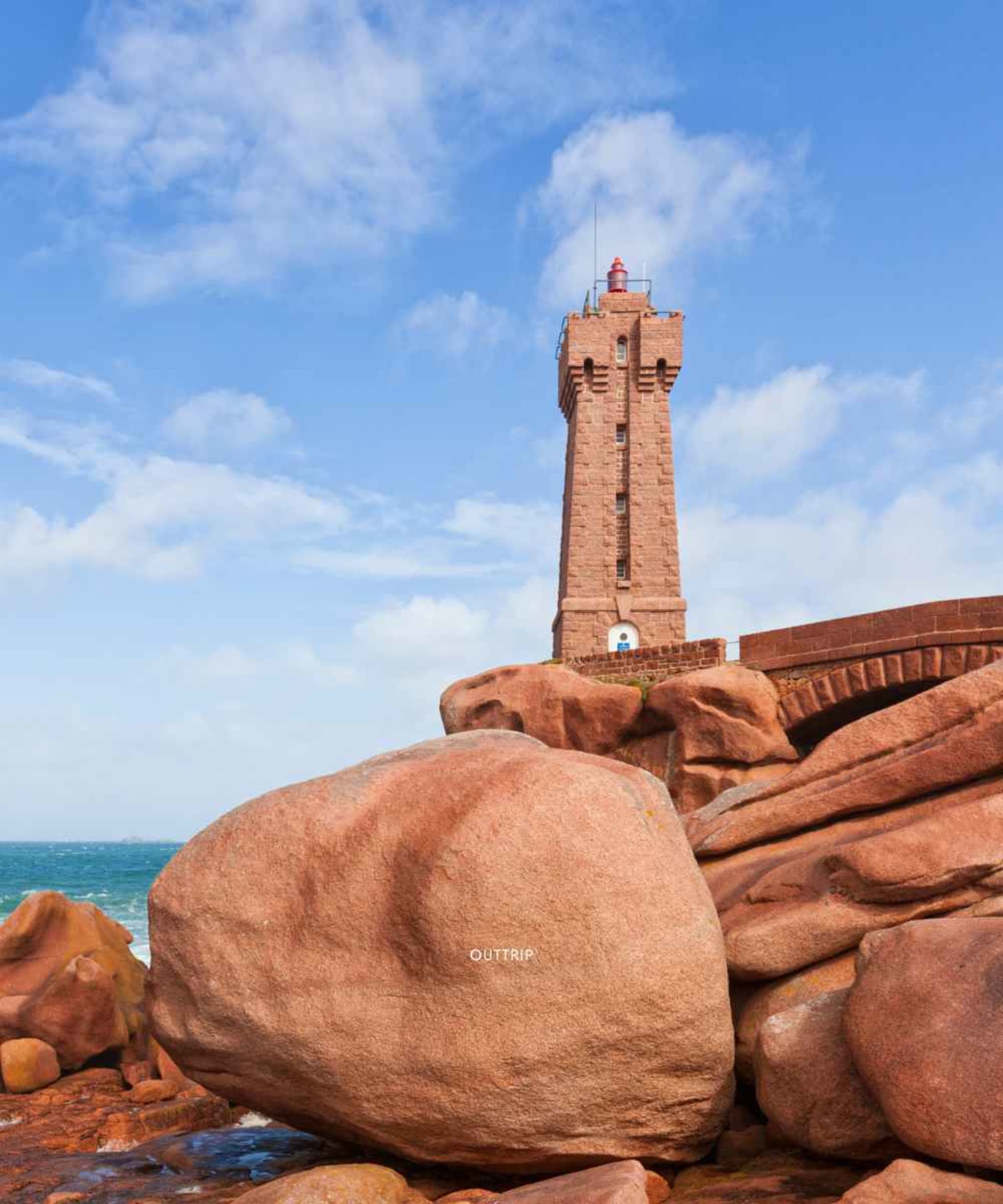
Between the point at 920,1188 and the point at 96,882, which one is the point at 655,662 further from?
the point at 96,882

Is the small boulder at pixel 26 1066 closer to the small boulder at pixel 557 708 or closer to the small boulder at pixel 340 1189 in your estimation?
the small boulder at pixel 340 1189

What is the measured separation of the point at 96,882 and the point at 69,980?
48.2 metres

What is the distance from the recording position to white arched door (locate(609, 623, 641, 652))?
29.5 metres

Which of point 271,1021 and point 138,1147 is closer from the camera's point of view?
point 271,1021

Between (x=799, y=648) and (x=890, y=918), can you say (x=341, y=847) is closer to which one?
(x=890, y=918)

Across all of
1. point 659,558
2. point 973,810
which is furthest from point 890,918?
point 659,558

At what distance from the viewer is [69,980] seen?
12.3 metres

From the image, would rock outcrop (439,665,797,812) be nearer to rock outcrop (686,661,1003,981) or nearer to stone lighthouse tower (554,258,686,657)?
rock outcrop (686,661,1003,981)

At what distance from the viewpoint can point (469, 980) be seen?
230 inches

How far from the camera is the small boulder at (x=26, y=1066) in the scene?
11391 mm

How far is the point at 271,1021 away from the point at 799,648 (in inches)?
469

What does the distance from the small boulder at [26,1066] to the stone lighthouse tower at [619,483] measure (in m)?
19.3

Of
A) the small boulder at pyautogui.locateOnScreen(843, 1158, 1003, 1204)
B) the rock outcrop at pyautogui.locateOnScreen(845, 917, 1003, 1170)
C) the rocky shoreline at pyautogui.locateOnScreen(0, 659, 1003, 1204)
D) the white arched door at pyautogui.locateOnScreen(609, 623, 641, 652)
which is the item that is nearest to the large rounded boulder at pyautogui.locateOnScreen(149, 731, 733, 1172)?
the rocky shoreline at pyautogui.locateOnScreen(0, 659, 1003, 1204)

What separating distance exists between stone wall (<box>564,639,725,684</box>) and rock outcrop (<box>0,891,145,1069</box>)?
9251mm
